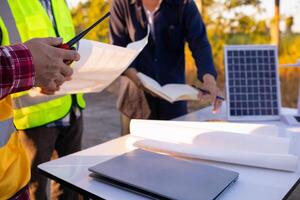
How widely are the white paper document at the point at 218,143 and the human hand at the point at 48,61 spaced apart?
1.53ft

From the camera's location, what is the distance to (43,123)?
4.99ft

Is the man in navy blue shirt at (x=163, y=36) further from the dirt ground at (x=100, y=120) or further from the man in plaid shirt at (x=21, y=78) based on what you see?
the dirt ground at (x=100, y=120)

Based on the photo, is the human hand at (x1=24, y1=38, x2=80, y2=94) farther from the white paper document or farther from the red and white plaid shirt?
the white paper document

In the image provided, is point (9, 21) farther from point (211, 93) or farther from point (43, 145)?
point (211, 93)

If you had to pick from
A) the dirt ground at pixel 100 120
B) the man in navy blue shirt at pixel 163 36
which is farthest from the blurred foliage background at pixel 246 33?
the man in navy blue shirt at pixel 163 36

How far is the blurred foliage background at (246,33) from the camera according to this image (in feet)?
16.1

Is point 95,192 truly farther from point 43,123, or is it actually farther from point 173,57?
point 173,57

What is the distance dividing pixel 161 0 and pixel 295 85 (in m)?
3.59

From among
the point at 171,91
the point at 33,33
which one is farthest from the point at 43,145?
the point at 171,91

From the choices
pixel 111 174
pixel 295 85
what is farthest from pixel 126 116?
pixel 295 85

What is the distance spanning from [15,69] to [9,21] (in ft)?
2.08

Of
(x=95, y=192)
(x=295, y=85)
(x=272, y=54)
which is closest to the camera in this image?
(x=95, y=192)

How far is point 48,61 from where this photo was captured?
0.87 metres

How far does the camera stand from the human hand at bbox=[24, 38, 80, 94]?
85cm
